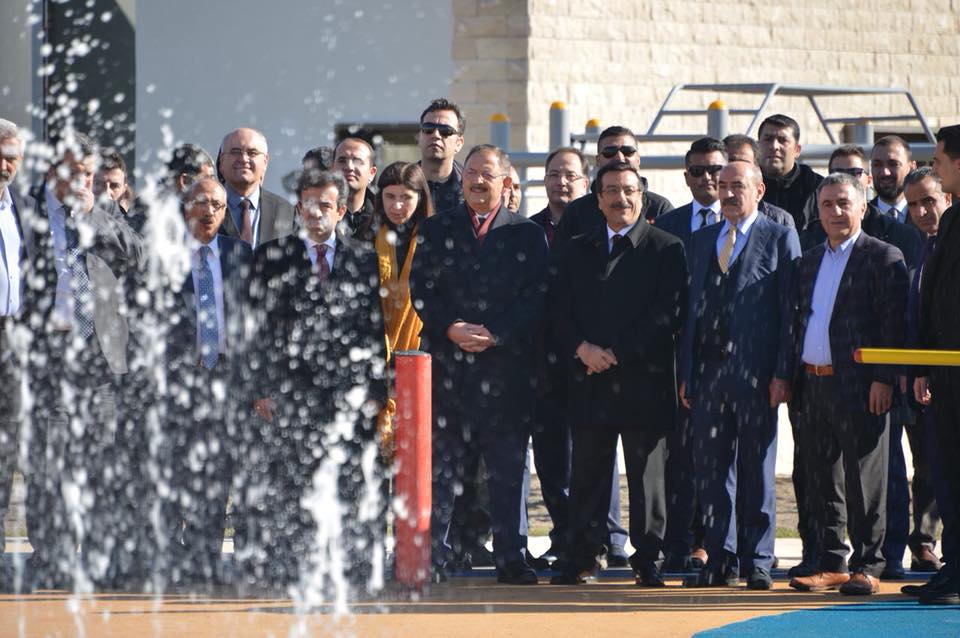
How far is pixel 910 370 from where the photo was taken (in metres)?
9.05

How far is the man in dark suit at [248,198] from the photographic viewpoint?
972 centimetres

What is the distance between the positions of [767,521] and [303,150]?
9.48 metres

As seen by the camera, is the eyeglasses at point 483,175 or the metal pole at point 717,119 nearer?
the eyeglasses at point 483,175

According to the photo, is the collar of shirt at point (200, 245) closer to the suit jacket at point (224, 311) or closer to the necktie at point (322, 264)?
the suit jacket at point (224, 311)

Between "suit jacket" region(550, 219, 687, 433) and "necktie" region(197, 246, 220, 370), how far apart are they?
6.27 ft

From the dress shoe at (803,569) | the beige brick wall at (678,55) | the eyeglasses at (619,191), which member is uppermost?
the beige brick wall at (678,55)

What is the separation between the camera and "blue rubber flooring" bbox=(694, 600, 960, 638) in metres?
7.80

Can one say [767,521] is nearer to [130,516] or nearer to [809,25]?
[130,516]

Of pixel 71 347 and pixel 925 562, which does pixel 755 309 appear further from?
pixel 71 347

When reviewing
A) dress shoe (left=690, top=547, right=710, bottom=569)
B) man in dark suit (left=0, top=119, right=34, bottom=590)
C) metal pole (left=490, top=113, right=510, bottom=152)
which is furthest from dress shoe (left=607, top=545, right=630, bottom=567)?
metal pole (left=490, top=113, right=510, bottom=152)

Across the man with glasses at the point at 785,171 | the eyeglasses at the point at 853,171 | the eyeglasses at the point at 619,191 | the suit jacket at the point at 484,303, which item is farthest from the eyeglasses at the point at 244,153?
the eyeglasses at the point at 853,171

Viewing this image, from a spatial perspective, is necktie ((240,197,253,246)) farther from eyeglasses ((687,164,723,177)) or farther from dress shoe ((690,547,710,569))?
dress shoe ((690,547,710,569))

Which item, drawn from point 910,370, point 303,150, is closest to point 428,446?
point 910,370

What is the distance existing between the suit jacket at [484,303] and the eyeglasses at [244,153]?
3.81ft
